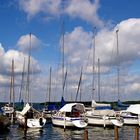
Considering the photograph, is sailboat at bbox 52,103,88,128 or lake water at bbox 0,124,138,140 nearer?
lake water at bbox 0,124,138,140

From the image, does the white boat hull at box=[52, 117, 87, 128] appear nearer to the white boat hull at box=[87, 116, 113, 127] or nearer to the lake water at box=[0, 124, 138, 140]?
the lake water at box=[0, 124, 138, 140]

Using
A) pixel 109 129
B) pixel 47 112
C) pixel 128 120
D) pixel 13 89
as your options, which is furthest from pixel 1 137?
pixel 13 89

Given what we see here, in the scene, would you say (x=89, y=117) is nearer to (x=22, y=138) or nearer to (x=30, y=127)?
(x=30, y=127)

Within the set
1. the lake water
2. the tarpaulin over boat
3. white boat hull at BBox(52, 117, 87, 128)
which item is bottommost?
the lake water

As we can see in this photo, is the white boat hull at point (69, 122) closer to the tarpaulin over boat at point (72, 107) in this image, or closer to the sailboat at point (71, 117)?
the sailboat at point (71, 117)

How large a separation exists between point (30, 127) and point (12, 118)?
781 inches

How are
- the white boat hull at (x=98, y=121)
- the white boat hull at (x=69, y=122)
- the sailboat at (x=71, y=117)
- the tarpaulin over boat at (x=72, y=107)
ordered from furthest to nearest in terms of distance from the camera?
the tarpaulin over boat at (x=72, y=107) < the white boat hull at (x=98, y=121) < the sailboat at (x=71, y=117) < the white boat hull at (x=69, y=122)

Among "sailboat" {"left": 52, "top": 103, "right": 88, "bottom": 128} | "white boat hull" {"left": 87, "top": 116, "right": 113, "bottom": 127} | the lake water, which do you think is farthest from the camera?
"white boat hull" {"left": 87, "top": 116, "right": 113, "bottom": 127}

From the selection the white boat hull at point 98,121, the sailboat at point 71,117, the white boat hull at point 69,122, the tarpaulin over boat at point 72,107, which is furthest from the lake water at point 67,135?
the tarpaulin over boat at point 72,107

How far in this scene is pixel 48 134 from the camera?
59219 mm

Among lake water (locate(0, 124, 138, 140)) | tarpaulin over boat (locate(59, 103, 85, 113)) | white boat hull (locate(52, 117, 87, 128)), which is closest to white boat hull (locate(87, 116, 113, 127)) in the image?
lake water (locate(0, 124, 138, 140))

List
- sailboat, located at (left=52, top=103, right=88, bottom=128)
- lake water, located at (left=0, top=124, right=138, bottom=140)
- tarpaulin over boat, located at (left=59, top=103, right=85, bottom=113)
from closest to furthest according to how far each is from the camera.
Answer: lake water, located at (left=0, top=124, right=138, bottom=140), sailboat, located at (left=52, top=103, right=88, bottom=128), tarpaulin over boat, located at (left=59, top=103, right=85, bottom=113)

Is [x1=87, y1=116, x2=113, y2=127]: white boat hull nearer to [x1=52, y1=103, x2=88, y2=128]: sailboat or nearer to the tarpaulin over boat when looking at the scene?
[x1=52, y1=103, x2=88, y2=128]: sailboat

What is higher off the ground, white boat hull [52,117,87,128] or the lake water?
white boat hull [52,117,87,128]
